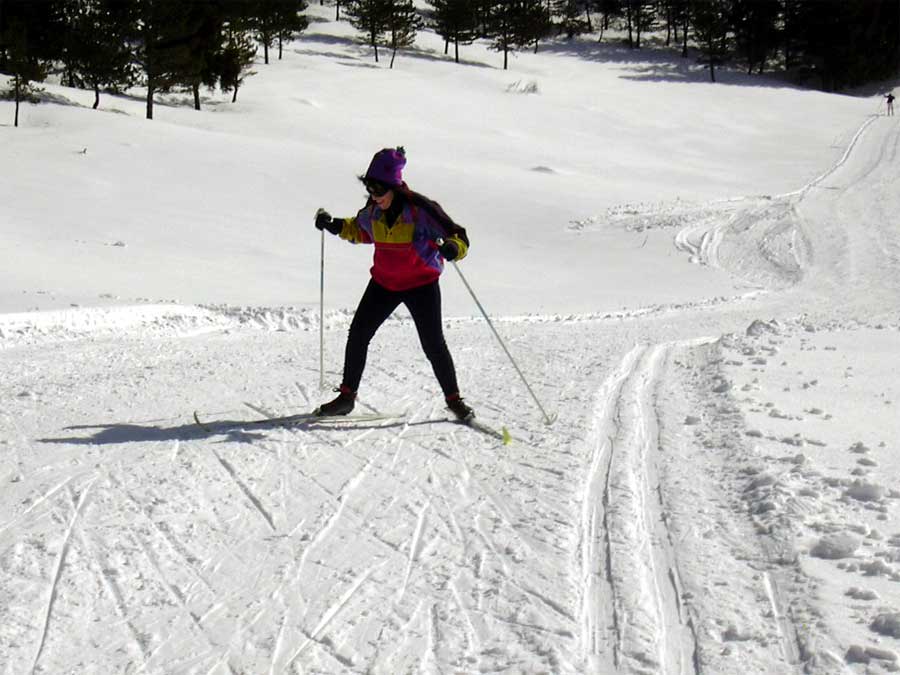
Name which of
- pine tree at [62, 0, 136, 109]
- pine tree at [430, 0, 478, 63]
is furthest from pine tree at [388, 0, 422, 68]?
pine tree at [62, 0, 136, 109]

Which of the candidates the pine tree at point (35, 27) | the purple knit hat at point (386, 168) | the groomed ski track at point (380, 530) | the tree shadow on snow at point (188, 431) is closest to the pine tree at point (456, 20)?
the pine tree at point (35, 27)

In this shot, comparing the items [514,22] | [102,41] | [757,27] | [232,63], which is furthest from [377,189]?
[757,27]

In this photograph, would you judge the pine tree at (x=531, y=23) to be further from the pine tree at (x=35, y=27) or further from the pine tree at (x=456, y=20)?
the pine tree at (x=35, y=27)

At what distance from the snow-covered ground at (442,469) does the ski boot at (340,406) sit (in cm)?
20

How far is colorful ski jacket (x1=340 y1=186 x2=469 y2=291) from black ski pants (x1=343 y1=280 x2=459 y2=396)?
78mm

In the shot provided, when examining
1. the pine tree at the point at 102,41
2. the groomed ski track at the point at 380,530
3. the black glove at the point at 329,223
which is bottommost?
the groomed ski track at the point at 380,530

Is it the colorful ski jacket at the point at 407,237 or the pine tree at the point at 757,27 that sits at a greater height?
the pine tree at the point at 757,27

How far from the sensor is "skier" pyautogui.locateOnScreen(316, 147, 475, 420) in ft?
19.1

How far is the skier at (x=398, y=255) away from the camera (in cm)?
584

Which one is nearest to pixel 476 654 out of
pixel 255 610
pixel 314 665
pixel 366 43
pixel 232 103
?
pixel 314 665

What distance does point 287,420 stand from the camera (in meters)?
6.36

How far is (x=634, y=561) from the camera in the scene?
3.95 meters

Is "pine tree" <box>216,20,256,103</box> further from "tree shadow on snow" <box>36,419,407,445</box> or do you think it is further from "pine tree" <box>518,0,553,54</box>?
"tree shadow on snow" <box>36,419,407,445</box>

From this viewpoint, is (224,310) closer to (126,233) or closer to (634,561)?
(126,233)
